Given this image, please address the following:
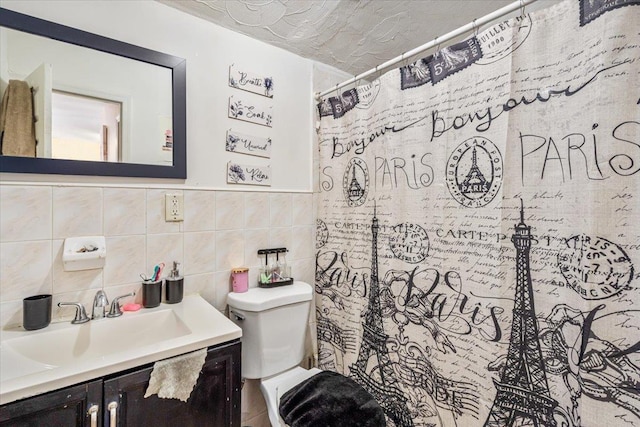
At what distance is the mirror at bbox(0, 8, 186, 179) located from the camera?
1073mm

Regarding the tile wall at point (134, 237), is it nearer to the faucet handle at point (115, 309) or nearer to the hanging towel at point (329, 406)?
the faucet handle at point (115, 309)

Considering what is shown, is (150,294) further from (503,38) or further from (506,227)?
(503,38)

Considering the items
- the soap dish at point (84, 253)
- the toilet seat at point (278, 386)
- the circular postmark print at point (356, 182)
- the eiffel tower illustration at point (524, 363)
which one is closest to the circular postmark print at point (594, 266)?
the eiffel tower illustration at point (524, 363)

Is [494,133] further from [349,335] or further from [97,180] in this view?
[97,180]

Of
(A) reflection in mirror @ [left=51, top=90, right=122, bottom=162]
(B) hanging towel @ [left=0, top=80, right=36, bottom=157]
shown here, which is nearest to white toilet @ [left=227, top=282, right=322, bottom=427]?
(A) reflection in mirror @ [left=51, top=90, right=122, bottom=162]

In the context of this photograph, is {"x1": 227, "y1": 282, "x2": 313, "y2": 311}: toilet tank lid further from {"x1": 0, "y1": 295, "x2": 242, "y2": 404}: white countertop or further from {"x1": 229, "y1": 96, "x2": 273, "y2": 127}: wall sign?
{"x1": 229, "y1": 96, "x2": 273, "y2": 127}: wall sign

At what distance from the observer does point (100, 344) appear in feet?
3.64

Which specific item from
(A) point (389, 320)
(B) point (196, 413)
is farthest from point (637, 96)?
(B) point (196, 413)

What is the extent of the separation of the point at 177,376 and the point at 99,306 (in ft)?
1.56

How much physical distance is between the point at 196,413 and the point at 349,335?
0.87m

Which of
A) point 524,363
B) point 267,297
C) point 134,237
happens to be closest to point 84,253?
point 134,237

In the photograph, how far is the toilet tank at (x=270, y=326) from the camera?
1400 mm

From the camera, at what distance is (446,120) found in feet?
4.01

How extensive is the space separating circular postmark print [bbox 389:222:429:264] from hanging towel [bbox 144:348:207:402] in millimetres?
911
